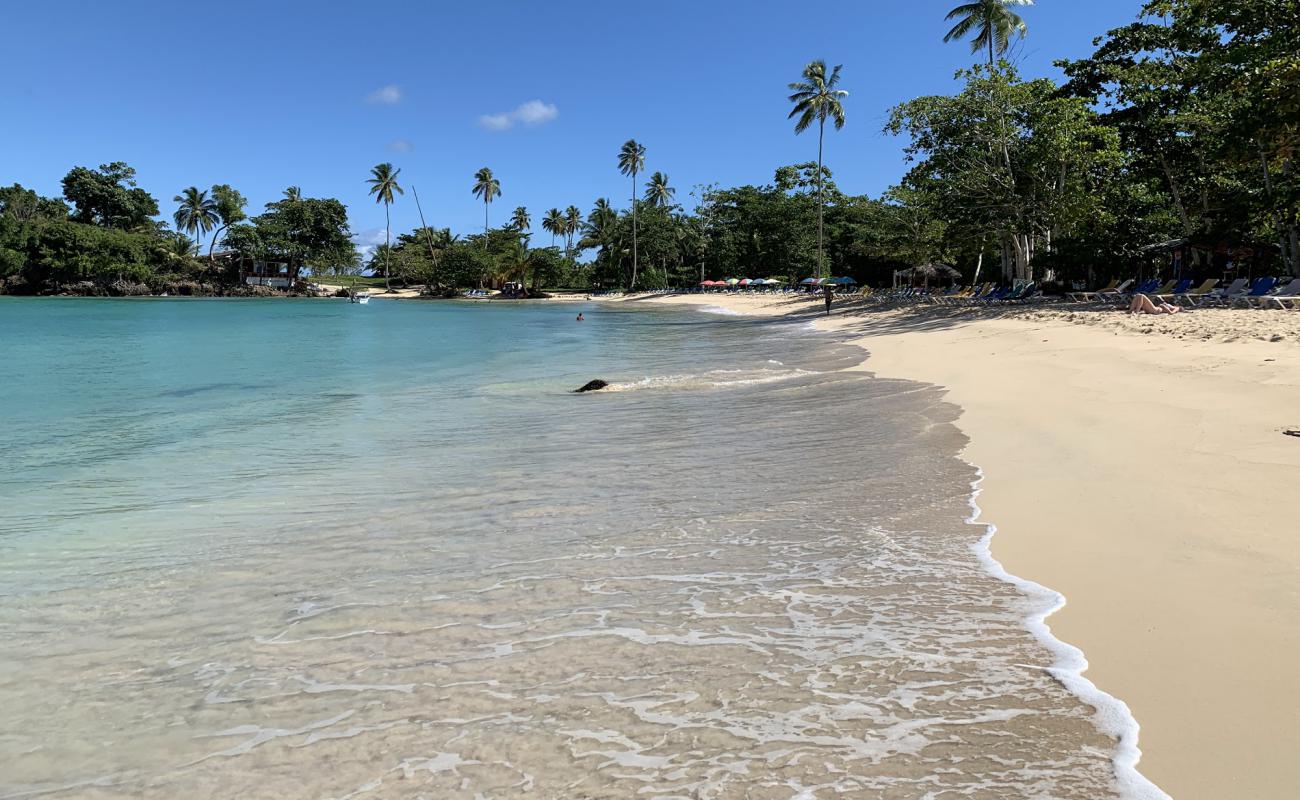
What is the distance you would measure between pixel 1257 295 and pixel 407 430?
70.8 ft

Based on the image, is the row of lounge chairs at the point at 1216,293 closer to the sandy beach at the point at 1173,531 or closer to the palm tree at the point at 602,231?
the sandy beach at the point at 1173,531

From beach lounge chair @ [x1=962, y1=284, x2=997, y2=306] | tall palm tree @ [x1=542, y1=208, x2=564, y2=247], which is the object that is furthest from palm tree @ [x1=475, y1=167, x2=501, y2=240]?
beach lounge chair @ [x1=962, y1=284, x2=997, y2=306]

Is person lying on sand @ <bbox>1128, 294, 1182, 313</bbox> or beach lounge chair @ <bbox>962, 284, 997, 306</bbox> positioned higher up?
beach lounge chair @ <bbox>962, 284, 997, 306</bbox>

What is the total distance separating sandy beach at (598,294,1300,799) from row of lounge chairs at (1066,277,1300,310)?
8.23 m

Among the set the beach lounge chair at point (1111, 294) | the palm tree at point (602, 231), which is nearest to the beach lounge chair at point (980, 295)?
the beach lounge chair at point (1111, 294)

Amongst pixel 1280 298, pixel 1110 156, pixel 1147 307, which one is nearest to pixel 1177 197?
pixel 1110 156

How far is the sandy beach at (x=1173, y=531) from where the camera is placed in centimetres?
242

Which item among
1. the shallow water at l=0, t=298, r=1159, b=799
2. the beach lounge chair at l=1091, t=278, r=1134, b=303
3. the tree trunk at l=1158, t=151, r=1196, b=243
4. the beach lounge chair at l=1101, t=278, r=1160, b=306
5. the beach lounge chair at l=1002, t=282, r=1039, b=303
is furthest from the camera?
the beach lounge chair at l=1002, t=282, r=1039, b=303

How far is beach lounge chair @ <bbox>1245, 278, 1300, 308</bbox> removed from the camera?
1684 cm

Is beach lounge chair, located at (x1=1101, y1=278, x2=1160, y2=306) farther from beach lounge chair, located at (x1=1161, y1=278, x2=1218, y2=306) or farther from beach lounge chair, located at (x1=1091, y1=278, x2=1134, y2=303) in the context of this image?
beach lounge chair, located at (x1=1161, y1=278, x2=1218, y2=306)

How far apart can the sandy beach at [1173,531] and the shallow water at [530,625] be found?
30cm

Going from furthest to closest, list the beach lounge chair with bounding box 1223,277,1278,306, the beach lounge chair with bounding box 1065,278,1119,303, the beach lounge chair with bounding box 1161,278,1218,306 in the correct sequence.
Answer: the beach lounge chair with bounding box 1065,278,1119,303 → the beach lounge chair with bounding box 1161,278,1218,306 → the beach lounge chair with bounding box 1223,277,1278,306

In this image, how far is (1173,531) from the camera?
420cm

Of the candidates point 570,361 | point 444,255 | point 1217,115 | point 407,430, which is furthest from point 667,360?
point 444,255
